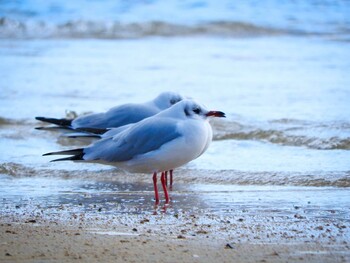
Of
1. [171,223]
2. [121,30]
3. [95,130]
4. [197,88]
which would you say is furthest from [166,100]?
[121,30]

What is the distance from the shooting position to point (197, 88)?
390 inches

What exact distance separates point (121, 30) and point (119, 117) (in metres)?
9.67

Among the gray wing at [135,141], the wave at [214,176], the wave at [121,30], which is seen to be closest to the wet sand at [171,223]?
the wave at [214,176]

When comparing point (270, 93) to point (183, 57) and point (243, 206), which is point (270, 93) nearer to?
point (183, 57)

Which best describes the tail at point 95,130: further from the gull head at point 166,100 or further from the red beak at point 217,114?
the red beak at point 217,114

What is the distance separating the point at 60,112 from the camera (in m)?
8.64

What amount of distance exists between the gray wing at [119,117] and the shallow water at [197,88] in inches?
15.5

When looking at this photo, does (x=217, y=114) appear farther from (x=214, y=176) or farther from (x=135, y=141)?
(x=214, y=176)

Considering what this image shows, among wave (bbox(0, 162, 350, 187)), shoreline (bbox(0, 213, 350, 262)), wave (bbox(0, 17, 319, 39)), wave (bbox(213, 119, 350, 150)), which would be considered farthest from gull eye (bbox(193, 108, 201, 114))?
wave (bbox(0, 17, 319, 39))

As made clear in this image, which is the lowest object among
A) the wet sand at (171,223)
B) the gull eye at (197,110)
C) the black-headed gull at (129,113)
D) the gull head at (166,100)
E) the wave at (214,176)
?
the wave at (214,176)

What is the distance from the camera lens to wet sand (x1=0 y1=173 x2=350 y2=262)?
3.77 meters

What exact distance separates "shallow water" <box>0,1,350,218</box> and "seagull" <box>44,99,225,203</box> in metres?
0.25

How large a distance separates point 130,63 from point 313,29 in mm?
5049

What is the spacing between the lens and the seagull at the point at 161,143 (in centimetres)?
502
